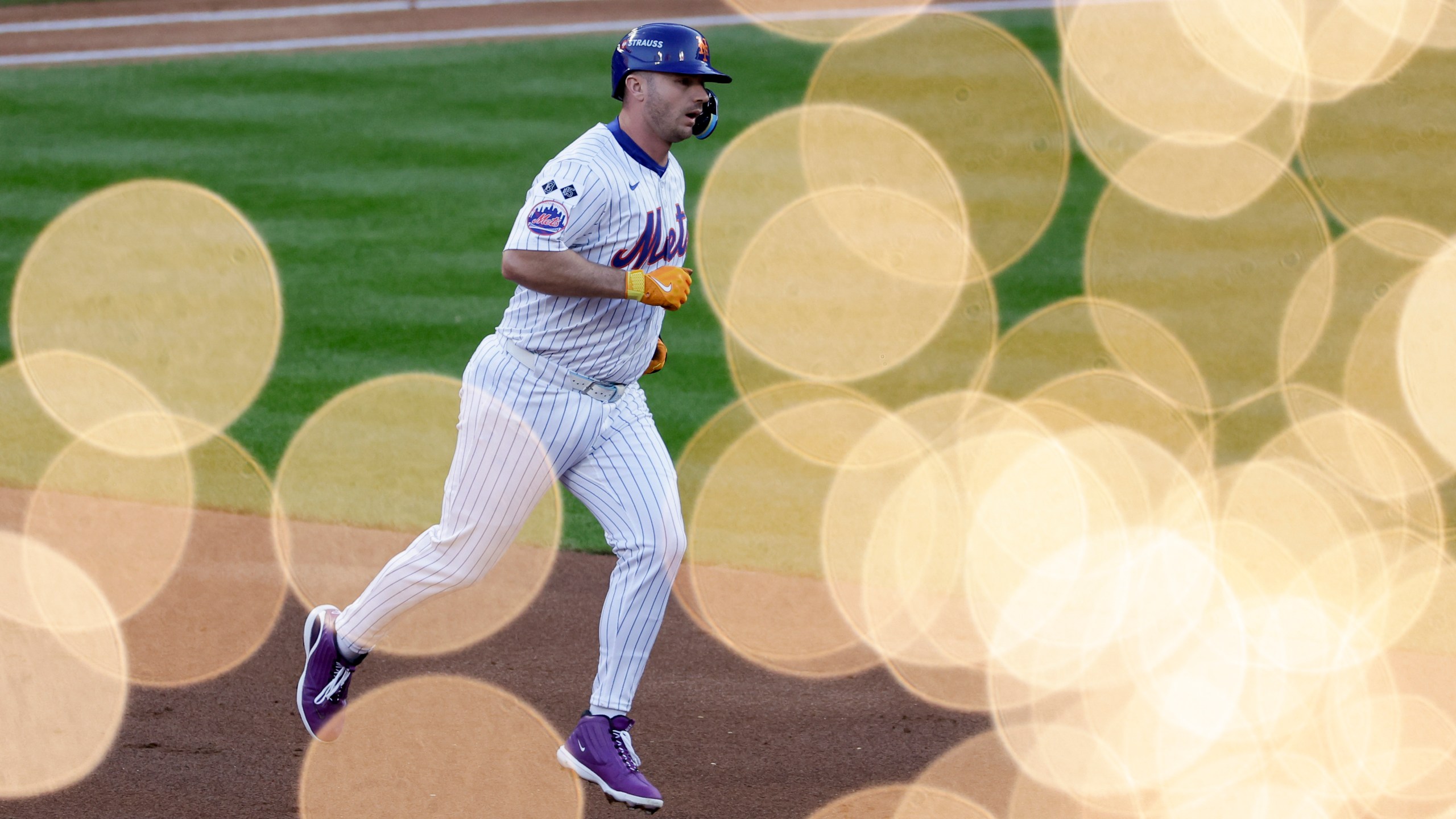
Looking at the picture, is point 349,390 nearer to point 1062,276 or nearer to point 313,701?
point 313,701

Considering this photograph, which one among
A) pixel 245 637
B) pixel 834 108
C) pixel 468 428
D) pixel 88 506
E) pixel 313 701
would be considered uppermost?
pixel 468 428

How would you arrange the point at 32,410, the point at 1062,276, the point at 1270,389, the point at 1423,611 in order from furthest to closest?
the point at 1062,276 < the point at 1270,389 < the point at 32,410 < the point at 1423,611

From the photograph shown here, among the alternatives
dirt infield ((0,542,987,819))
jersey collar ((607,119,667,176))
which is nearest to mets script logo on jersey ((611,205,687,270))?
jersey collar ((607,119,667,176))

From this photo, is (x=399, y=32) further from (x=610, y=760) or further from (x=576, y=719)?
(x=610, y=760)

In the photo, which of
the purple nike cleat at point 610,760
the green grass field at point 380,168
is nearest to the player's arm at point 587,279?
the purple nike cleat at point 610,760

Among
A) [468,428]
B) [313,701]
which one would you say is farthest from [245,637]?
[468,428]

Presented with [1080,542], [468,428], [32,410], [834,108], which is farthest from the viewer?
[834,108]
